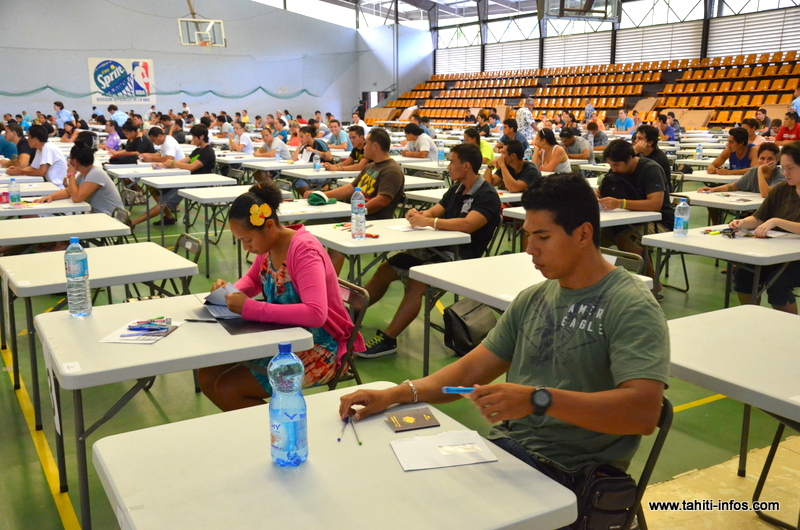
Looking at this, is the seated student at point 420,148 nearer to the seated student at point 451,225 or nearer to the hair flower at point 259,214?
the seated student at point 451,225

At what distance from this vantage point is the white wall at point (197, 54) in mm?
19375

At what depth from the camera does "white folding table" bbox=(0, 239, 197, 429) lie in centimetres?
276

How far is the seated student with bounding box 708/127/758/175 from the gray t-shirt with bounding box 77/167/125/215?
572 centimetres

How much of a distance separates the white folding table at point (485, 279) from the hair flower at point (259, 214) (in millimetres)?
885

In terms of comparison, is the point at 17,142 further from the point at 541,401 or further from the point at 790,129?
the point at 790,129

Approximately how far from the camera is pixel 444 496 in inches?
49.2

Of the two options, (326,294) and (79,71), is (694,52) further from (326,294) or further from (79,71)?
(326,294)

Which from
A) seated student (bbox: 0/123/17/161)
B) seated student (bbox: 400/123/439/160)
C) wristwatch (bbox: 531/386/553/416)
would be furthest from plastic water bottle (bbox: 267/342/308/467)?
seated student (bbox: 0/123/17/161)

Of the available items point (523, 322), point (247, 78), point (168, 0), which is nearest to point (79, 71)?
point (168, 0)

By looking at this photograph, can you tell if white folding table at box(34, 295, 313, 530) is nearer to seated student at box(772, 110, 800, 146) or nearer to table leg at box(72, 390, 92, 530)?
table leg at box(72, 390, 92, 530)

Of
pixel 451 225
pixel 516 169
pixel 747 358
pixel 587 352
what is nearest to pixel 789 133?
pixel 516 169

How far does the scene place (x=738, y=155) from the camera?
6.76 metres

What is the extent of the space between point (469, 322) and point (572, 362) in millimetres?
1698

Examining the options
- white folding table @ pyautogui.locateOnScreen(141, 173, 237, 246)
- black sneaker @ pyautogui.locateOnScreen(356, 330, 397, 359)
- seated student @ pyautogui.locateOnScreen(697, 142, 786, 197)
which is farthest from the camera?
white folding table @ pyautogui.locateOnScreen(141, 173, 237, 246)
